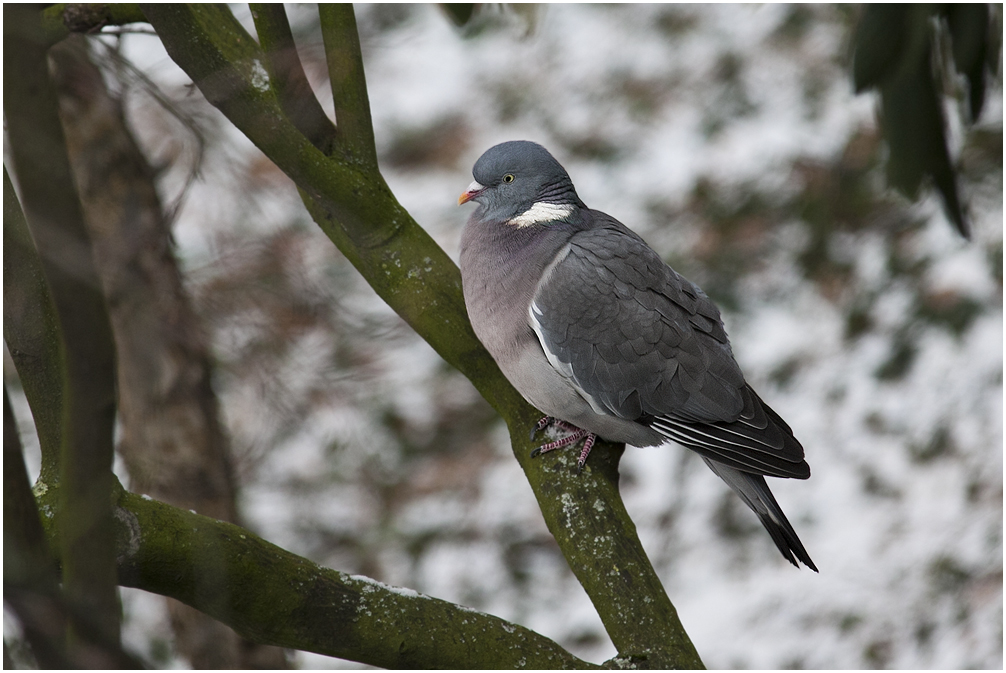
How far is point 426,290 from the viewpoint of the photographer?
7.56 ft

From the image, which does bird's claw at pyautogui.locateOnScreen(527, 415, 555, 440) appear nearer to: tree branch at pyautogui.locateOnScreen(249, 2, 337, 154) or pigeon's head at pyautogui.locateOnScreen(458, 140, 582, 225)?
pigeon's head at pyautogui.locateOnScreen(458, 140, 582, 225)

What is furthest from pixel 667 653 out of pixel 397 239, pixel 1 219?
pixel 1 219

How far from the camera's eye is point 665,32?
4953mm

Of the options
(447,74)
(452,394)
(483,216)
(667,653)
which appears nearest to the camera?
(667,653)

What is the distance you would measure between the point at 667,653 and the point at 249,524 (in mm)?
3044

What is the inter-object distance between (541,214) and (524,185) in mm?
109

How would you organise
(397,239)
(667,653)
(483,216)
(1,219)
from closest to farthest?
(1,219) → (667,653) → (397,239) → (483,216)

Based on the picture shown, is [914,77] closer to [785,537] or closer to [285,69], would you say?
[785,537]

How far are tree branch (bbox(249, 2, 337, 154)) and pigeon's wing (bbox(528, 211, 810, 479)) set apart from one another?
732 millimetres

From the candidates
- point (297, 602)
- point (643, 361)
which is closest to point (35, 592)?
point (297, 602)

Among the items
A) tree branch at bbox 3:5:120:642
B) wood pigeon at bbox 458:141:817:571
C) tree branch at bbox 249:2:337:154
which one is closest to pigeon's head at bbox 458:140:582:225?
wood pigeon at bbox 458:141:817:571

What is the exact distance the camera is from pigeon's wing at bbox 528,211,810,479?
220 centimetres

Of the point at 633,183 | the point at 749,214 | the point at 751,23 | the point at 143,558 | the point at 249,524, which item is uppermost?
the point at 751,23

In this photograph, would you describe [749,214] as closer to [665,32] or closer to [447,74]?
[665,32]
